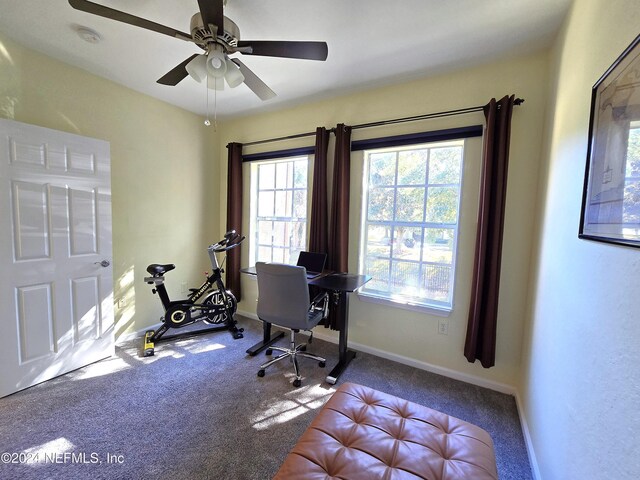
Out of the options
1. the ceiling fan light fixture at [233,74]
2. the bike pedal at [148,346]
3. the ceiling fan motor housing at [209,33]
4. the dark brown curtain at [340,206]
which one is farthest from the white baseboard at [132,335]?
the ceiling fan motor housing at [209,33]

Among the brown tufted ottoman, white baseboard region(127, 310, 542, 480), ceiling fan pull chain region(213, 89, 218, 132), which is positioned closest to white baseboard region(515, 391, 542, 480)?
white baseboard region(127, 310, 542, 480)

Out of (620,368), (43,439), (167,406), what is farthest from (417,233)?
(43,439)

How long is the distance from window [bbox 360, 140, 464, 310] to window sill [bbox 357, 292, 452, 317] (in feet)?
0.07

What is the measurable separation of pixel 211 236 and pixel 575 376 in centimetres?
374

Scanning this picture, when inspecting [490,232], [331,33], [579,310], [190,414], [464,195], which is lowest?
[190,414]

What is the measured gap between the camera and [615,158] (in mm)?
836

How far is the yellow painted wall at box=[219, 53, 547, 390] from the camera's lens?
6.51 feet

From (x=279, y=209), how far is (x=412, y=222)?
5.51 feet

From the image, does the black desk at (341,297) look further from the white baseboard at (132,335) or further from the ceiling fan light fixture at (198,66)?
the white baseboard at (132,335)

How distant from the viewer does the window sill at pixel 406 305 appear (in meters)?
2.33

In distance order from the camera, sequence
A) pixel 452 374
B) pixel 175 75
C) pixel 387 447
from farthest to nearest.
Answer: pixel 452 374, pixel 175 75, pixel 387 447

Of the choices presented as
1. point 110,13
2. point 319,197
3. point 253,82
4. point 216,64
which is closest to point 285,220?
point 319,197

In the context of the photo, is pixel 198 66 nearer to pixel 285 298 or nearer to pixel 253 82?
pixel 253 82

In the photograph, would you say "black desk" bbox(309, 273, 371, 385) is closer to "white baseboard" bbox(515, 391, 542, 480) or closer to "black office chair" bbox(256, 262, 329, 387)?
"black office chair" bbox(256, 262, 329, 387)
